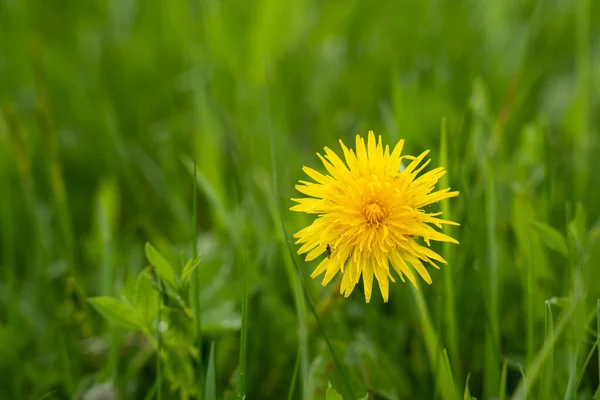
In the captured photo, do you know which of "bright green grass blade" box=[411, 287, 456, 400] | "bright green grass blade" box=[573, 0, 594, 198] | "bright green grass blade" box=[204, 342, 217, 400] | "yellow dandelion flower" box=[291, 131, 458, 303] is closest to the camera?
"yellow dandelion flower" box=[291, 131, 458, 303]

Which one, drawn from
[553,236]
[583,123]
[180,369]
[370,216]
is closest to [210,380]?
[180,369]

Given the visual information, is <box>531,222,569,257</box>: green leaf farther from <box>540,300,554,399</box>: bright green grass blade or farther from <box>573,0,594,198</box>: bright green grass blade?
<box>573,0,594,198</box>: bright green grass blade

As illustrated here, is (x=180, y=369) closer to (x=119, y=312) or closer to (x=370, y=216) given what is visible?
(x=119, y=312)

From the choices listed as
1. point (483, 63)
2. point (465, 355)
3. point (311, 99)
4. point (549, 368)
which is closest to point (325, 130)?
point (311, 99)

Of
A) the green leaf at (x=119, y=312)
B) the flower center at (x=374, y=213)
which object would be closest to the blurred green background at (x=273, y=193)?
the green leaf at (x=119, y=312)

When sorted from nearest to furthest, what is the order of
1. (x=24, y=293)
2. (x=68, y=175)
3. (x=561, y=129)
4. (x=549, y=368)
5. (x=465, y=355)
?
(x=549, y=368) → (x=465, y=355) → (x=24, y=293) → (x=561, y=129) → (x=68, y=175)

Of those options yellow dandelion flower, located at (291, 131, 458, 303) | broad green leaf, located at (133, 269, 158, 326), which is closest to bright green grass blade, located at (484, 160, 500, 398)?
yellow dandelion flower, located at (291, 131, 458, 303)

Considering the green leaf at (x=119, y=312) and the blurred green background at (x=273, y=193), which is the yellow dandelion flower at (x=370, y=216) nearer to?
the blurred green background at (x=273, y=193)

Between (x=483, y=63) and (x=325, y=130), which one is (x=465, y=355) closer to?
(x=325, y=130)
